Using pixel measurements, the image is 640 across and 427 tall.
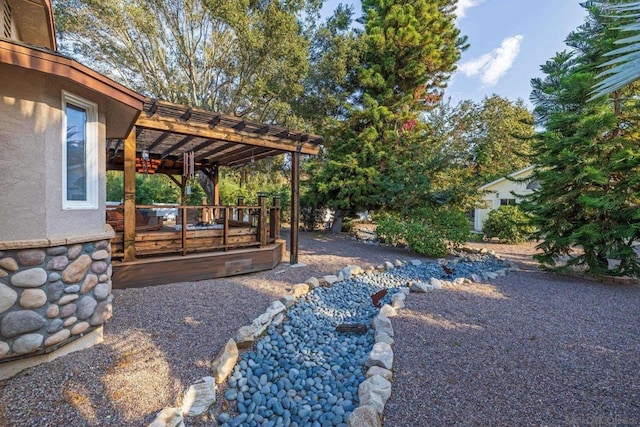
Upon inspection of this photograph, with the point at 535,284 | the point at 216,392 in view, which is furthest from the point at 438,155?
the point at 216,392

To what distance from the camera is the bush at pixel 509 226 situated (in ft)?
40.7

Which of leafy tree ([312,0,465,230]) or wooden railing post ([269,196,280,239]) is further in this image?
leafy tree ([312,0,465,230])

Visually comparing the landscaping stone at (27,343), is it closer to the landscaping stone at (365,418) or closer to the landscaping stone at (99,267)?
the landscaping stone at (99,267)

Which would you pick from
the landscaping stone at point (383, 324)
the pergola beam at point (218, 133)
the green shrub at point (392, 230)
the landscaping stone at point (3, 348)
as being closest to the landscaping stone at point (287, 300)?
the landscaping stone at point (383, 324)

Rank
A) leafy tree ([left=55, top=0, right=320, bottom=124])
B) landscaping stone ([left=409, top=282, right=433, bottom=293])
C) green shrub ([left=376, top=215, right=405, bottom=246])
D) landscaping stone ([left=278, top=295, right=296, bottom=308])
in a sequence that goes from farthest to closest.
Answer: leafy tree ([left=55, top=0, right=320, bottom=124]), green shrub ([left=376, top=215, right=405, bottom=246]), landscaping stone ([left=409, top=282, right=433, bottom=293]), landscaping stone ([left=278, top=295, right=296, bottom=308])

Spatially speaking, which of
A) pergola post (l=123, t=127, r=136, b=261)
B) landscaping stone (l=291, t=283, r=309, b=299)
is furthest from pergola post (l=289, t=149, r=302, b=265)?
pergola post (l=123, t=127, r=136, b=261)

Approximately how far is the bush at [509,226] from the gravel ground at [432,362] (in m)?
7.41

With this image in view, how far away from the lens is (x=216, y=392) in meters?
2.68

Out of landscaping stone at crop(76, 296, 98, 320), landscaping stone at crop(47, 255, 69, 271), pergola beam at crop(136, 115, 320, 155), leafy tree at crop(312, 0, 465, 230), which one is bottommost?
landscaping stone at crop(76, 296, 98, 320)

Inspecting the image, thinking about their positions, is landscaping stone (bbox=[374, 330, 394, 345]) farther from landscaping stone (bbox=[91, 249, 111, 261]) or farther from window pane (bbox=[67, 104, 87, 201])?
window pane (bbox=[67, 104, 87, 201])

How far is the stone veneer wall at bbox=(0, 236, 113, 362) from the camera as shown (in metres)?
2.65

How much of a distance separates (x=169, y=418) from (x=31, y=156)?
8.31 feet

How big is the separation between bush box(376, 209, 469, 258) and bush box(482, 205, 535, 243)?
160 inches

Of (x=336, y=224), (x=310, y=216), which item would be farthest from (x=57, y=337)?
(x=310, y=216)
